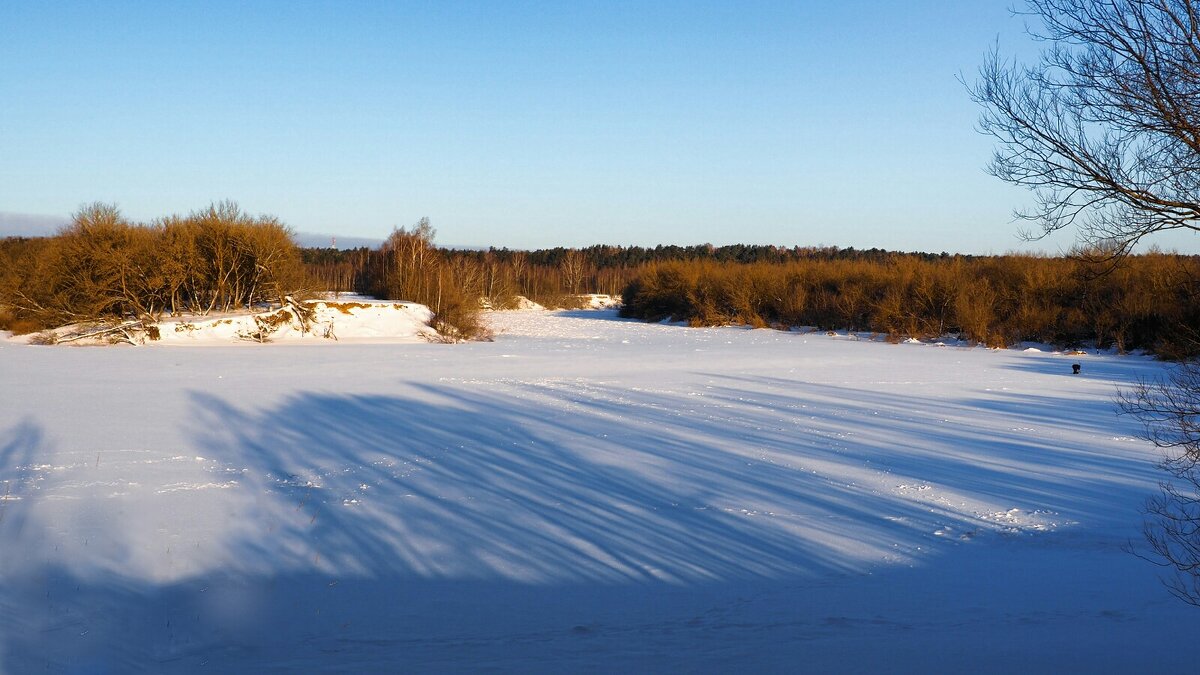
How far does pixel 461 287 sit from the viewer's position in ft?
91.0

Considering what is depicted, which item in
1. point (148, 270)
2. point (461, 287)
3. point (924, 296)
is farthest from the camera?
point (924, 296)

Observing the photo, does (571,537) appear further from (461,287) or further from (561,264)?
(561,264)

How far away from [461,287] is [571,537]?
22496mm

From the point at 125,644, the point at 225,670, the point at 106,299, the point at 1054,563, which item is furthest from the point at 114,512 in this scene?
the point at 106,299

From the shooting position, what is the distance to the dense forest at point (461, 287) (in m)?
22.3

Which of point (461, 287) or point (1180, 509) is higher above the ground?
point (461, 287)

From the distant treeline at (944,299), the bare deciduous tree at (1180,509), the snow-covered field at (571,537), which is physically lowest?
the snow-covered field at (571,537)

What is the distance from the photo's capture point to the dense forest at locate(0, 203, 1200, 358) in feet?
73.0

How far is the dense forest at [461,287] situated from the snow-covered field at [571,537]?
10279mm

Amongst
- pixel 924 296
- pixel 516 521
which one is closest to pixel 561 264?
pixel 924 296

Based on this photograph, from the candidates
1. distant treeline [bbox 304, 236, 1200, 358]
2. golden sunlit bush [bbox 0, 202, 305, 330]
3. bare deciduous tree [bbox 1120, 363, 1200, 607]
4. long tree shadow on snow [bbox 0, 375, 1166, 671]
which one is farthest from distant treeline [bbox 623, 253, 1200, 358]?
golden sunlit bush [bbox 0, 202, 305, 330]

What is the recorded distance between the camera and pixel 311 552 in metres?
5.62

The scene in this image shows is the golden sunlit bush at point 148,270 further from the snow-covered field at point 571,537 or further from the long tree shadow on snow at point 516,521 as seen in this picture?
the long tree shadow on snow at point 516,521

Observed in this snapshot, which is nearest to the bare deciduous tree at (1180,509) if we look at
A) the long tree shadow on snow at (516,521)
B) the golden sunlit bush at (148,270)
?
the long tree shadow on snow at (516,521)
